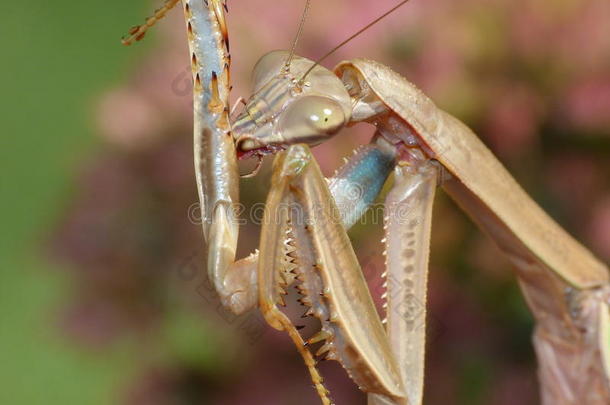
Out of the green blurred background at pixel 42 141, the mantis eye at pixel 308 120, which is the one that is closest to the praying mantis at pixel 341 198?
the mantis eye at pixel 308 120

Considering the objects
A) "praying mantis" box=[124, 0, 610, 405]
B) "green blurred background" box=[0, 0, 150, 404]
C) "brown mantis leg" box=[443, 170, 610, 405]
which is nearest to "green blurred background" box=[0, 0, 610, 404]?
"brown mantis leg" box=[443, 170, 610, 405]

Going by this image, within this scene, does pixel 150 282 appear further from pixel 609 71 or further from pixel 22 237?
pixel 22 237

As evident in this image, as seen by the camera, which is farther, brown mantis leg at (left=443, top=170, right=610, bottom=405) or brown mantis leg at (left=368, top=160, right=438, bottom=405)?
brown mantis leg at (left=443, top=170, right=610, bottom=405)

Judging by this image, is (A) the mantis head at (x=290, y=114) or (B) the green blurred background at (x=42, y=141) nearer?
(A) the mantis head at (x=290, y=114)

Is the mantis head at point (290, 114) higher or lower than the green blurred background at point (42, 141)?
lower

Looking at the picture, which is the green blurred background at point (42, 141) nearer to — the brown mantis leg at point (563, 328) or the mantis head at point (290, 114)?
the brown mantis leg at point (563, 328)

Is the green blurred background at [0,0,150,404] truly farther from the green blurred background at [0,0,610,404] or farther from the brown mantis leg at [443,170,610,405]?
the brown mantis leg at [443,170,610,405]

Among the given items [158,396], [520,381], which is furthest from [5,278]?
[520,381]
